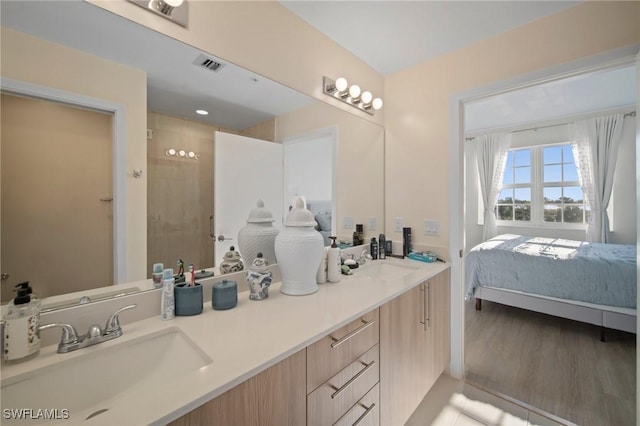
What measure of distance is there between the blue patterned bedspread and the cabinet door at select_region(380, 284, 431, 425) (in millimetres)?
1871

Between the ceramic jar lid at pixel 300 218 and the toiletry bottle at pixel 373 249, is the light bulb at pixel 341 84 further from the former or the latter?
the toiletry bottle at pixel 373 249

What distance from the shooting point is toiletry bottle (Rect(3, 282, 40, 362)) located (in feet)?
2.15

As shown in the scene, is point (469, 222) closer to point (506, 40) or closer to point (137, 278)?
point (506, 40)

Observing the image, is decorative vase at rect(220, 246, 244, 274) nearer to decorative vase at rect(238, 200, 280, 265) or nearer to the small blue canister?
decorative vase at rect(238, 200, 280, 265)

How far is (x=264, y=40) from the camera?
4.52ft

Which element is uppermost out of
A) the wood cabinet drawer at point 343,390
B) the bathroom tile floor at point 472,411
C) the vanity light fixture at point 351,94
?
the vanity light fixture at point 351,94

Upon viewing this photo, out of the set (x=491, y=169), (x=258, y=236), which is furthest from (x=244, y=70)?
(x=491, y=169)

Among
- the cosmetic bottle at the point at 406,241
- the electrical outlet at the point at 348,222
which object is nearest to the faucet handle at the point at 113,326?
the electrical outlet at the point at 348,222

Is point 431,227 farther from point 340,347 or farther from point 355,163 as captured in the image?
point 340,347

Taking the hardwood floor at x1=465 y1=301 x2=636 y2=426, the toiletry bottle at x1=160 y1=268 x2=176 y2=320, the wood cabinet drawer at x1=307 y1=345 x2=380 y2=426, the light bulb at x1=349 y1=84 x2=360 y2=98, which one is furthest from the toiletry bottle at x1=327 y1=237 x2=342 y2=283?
the hardwood floor at x1=465 y1=301 x2=636 y2=426

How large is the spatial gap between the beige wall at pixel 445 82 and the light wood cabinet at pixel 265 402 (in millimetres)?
1522

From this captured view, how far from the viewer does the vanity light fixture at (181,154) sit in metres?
1.08

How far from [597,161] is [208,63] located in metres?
5.29

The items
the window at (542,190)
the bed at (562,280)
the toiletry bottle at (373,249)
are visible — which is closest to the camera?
the toiletry bottle at (373,249)
